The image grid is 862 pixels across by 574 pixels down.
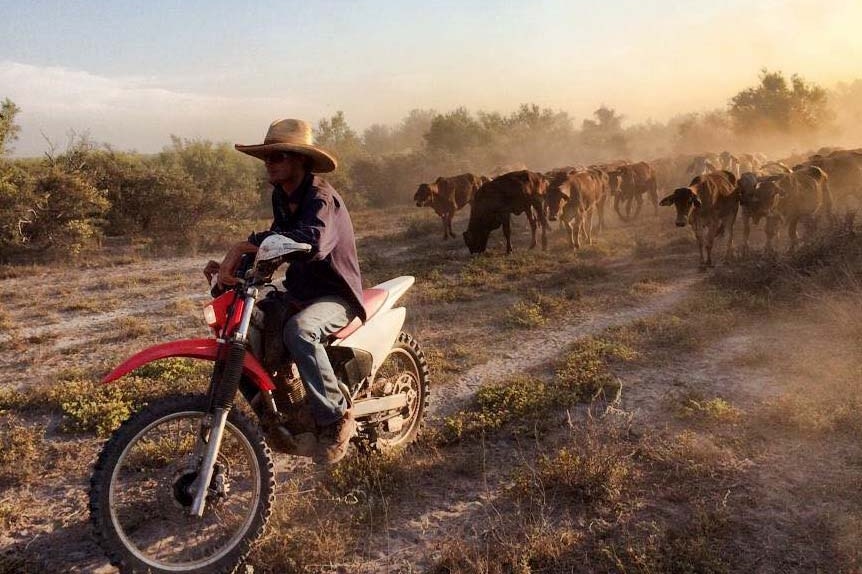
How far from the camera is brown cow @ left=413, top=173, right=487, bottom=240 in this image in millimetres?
17656

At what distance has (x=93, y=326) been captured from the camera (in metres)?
9.30

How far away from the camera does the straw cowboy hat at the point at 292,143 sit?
11.7 feet

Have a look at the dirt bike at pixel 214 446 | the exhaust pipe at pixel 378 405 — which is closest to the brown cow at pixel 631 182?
the exhaust pipe at pixel 378 405

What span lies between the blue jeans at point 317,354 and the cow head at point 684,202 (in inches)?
381

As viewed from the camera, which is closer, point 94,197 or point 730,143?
point 94,197

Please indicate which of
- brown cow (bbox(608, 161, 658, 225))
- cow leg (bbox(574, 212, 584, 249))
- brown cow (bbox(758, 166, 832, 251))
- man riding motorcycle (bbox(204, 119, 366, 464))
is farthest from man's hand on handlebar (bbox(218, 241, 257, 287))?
brown cow (bbox(608, 161, 658, 225))

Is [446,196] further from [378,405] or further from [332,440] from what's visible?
[332,440]

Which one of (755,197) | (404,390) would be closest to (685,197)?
(755,197)

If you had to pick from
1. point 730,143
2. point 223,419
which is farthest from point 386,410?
point 730,143

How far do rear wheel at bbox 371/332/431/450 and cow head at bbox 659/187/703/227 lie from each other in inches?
329

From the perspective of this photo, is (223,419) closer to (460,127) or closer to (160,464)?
(160,464)

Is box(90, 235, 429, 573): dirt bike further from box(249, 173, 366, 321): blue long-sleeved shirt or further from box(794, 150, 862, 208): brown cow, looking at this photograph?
box(794, 150, 862, 208): brown cow

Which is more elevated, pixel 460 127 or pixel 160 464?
pixel 460 127

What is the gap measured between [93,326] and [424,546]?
26.1 ft
